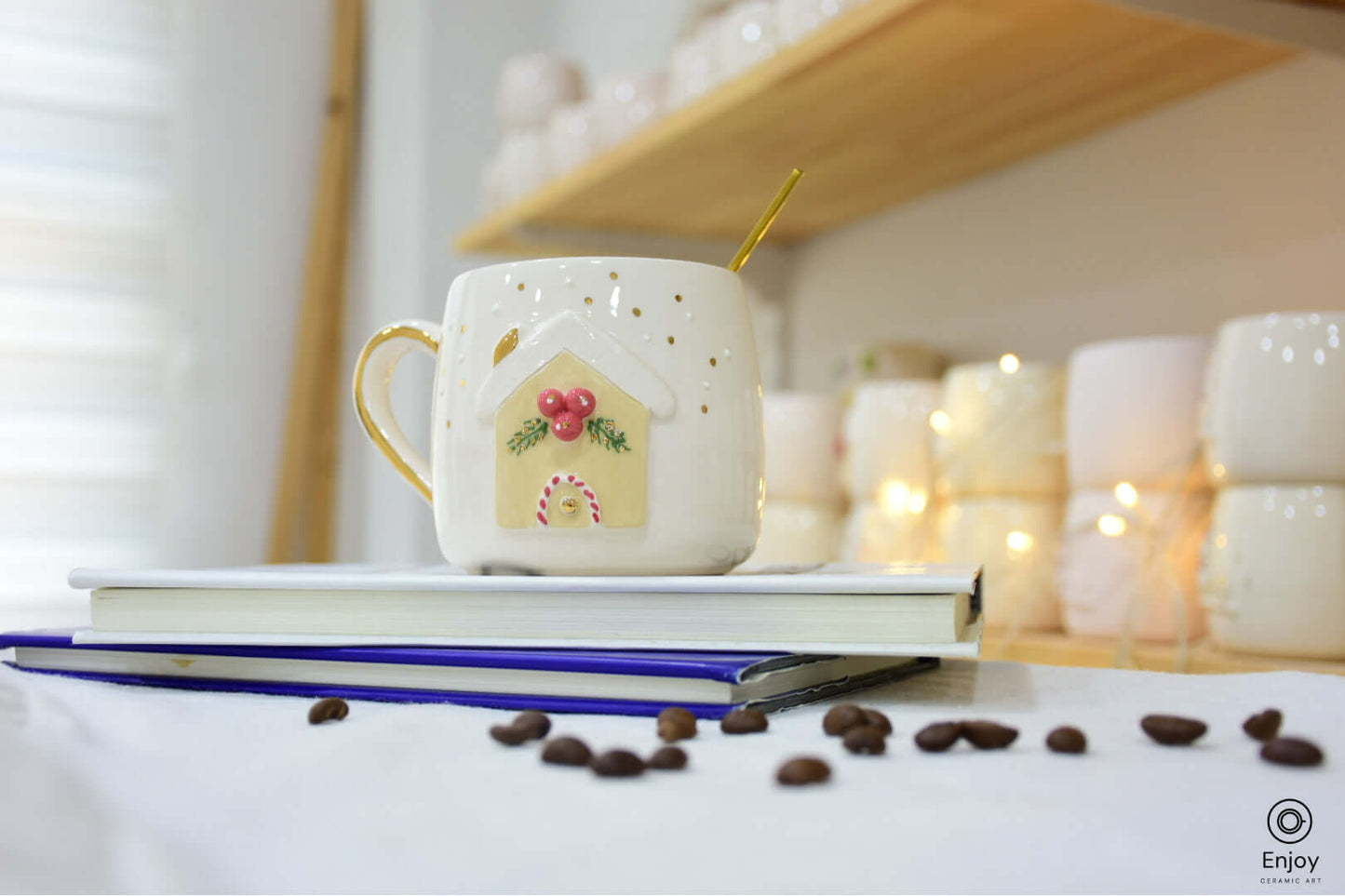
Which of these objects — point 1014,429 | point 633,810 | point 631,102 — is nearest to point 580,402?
point 633,810

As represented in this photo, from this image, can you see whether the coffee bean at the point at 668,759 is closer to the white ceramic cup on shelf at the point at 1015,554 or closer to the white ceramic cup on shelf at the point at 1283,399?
the white ceramic cup on shelf at the point at 1283,399

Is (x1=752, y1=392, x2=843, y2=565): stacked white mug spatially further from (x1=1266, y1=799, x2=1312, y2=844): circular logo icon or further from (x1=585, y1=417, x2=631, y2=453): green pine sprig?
(x1=1266, y1=799, x2=1312, y2=844): circular logo icon

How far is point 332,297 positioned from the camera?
2391mm

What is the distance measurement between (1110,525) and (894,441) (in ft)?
0.76

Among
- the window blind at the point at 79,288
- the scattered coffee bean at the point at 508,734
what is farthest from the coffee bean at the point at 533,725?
the window blind at the point at 79,288

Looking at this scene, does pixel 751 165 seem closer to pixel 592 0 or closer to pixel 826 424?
pixel 826 424

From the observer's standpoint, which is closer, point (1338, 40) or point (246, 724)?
point (246, 724)

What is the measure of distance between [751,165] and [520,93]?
53 cm

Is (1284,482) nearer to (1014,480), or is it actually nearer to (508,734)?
(1014,480)

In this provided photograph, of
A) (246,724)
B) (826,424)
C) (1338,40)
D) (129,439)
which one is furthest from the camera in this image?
(129,439)

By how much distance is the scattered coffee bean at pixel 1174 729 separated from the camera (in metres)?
0.34

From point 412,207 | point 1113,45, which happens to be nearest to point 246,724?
point 1113,45

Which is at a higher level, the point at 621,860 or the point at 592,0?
the point at 592,0

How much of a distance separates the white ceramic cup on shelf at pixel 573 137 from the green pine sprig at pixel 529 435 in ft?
3.10
